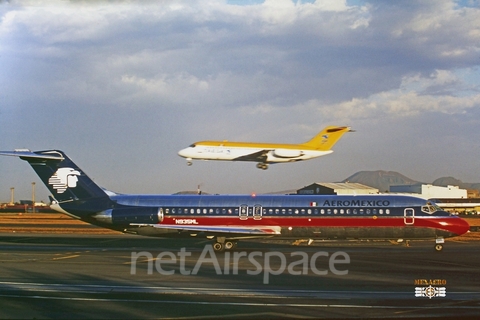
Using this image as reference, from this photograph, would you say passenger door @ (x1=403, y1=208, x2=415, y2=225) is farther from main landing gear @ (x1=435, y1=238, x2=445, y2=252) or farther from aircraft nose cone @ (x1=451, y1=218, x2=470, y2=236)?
aircraft nose cone @ (x1=451, y1=218, x2=470, y2=236)

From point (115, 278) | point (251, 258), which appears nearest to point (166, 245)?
point (251, 258)

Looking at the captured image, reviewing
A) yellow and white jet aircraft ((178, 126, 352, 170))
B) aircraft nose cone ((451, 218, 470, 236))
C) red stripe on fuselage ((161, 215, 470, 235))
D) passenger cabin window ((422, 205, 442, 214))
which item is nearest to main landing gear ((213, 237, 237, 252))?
red stripe on fuselage ((161, 215, 470, 235))

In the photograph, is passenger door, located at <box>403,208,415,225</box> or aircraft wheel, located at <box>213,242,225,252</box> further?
aircraft wheel, located at <box>213,242,225,252</box>

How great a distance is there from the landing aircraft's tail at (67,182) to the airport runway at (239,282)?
3.77m

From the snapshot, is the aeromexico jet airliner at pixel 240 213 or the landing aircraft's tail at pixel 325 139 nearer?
the aeromexico jet airliner at pixel 240 213

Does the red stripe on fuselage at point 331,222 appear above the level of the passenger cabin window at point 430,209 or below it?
below

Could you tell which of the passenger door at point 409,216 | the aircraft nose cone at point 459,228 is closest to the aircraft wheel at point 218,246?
the passenger door at point 409,216

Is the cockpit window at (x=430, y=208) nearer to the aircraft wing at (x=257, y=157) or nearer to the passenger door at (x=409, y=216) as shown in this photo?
the passenger door at (x=409, y=216)

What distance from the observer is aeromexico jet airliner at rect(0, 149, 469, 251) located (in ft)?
112

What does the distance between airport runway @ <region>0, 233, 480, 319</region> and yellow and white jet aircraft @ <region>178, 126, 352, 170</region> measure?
624 cm

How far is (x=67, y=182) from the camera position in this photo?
124ft

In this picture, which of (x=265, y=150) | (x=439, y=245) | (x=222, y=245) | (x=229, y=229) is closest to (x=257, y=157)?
(x=265, y=150)

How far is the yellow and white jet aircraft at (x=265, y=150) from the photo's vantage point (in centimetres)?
3719

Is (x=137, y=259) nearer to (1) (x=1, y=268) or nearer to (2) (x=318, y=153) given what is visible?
(1) (x=1, y=268)
